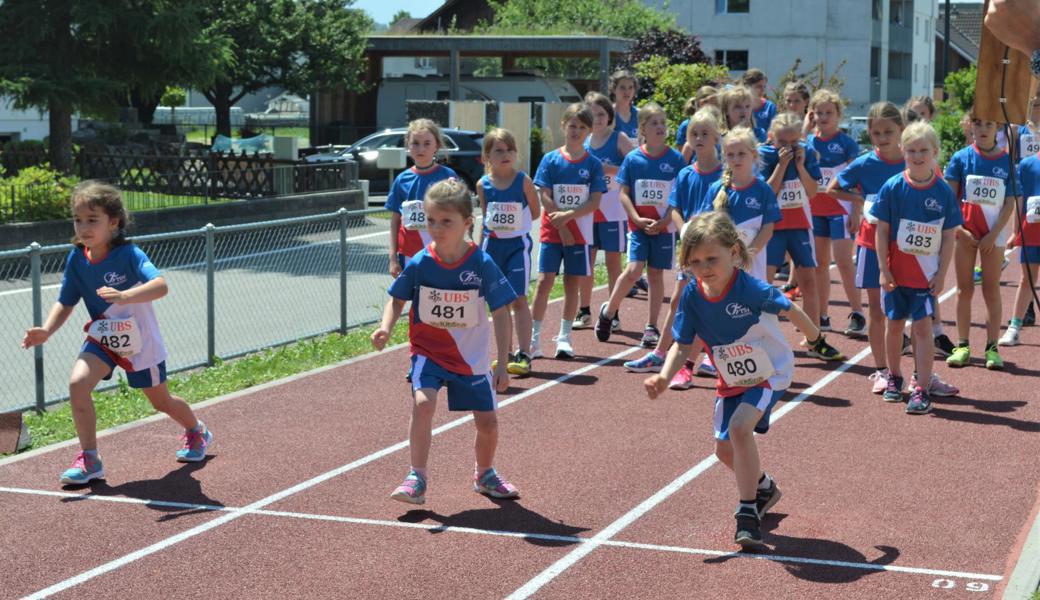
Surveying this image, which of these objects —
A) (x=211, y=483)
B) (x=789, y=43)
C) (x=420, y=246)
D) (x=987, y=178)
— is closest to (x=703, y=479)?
(x=211, y=483)

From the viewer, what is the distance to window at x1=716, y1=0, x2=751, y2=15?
228 feet

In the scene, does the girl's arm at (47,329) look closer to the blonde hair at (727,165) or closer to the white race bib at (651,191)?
the blonde hair at (727,165)

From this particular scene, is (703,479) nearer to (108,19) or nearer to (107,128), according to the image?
(108,19)

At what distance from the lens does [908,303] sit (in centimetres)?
998

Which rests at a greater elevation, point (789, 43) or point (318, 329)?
point (789, 43)

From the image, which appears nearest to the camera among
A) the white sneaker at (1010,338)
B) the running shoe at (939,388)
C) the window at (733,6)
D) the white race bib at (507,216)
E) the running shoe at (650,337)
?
the running shoe at (939,388)

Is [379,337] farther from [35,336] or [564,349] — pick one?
[564,349]

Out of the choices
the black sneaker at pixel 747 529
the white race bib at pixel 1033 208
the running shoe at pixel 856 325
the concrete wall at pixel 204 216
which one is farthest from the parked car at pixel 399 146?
the black sneaker at pixel 747 529

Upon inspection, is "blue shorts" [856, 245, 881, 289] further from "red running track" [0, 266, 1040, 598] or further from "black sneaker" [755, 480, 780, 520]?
"black sneaker" [755, 480, 780, 520]

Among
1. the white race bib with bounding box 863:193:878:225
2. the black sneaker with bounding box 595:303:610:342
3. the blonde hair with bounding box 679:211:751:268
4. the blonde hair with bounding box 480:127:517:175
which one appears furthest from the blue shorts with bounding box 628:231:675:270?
the blonde hair with bounding box 679:211:751:268

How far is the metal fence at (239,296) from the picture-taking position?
490 inches

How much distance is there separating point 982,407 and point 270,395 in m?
5.15

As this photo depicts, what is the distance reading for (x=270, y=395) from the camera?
10789mm

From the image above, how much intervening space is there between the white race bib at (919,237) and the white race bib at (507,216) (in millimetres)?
2816
